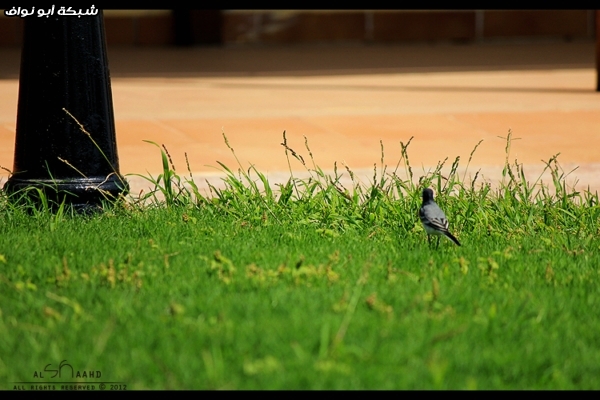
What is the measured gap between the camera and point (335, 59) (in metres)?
17.4

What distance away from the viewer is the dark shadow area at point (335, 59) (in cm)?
1529

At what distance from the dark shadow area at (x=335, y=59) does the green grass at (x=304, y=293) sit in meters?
9.61

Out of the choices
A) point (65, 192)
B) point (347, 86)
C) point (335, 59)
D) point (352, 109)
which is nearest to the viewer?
point (65, 192)

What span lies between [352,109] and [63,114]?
5.24 metres

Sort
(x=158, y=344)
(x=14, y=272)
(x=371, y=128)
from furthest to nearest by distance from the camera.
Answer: (x=371, y=128) < (x=14, y=272) < (x=158, y=344)

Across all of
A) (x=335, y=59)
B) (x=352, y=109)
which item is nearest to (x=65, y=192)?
(x=352, y=109)

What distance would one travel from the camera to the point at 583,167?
7.14m

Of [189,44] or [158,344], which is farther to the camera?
[189,44]

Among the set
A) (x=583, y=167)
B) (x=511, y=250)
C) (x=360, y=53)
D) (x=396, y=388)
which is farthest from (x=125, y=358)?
(x=360, y=53)

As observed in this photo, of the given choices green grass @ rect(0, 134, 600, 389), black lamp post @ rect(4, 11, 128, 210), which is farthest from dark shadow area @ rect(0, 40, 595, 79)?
green grass @ rect(0, 134, 600, 389)

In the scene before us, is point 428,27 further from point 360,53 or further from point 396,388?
point 396,388

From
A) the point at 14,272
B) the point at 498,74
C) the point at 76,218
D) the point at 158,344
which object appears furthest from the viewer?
the point at 498,74

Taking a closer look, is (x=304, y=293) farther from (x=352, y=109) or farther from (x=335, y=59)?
(x=335, y=59)

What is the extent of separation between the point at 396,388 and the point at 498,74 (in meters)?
12.0
